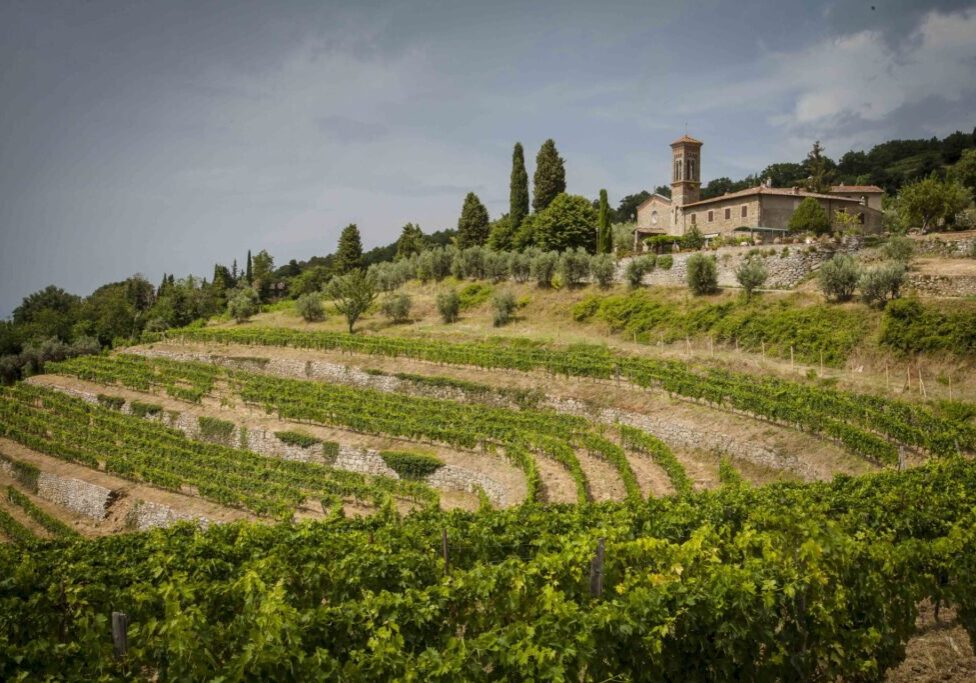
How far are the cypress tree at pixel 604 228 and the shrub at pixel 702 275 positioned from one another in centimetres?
1494

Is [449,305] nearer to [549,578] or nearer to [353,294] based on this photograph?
[353,294]

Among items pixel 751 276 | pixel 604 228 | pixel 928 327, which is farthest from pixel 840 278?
pixel 604 228

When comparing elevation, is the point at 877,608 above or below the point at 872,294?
below

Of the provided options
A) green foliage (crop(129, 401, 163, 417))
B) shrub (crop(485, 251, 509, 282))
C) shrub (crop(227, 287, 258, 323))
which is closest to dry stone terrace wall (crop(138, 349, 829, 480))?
green foliage (crop(129, 401, 163, 417))

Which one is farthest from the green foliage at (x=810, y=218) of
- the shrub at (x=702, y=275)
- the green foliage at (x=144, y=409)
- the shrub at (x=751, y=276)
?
the green foliage at (x=144, y=409)

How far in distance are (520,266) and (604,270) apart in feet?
31.2

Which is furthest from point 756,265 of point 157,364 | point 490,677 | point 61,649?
point 157,364

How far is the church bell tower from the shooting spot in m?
55.7

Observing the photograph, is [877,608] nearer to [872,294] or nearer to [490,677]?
[490,677]

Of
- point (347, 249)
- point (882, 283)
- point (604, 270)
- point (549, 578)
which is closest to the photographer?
point (549, 578)

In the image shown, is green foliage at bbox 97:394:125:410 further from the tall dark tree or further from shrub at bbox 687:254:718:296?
the tall dark tree

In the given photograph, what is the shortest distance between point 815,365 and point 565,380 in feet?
39.5

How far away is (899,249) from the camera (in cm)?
3522

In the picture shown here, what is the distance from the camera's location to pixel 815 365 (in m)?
29.7
